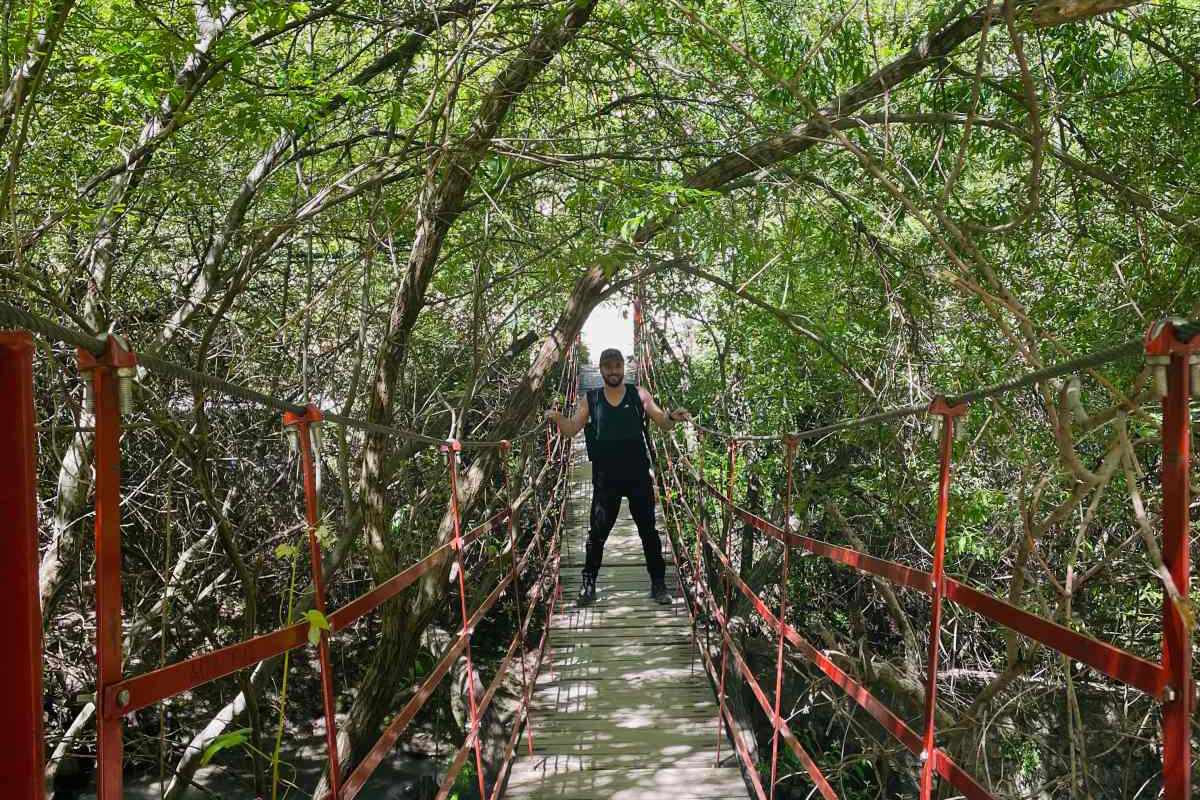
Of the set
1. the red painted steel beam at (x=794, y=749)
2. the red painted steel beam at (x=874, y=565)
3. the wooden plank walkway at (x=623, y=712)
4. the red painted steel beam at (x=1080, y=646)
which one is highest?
the red painted steel beam at (x=874, y=565)

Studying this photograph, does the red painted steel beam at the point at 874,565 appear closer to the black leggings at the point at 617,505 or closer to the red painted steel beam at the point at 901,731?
the red painted steel beam at the point at 901,731

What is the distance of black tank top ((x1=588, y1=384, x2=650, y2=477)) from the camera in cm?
382

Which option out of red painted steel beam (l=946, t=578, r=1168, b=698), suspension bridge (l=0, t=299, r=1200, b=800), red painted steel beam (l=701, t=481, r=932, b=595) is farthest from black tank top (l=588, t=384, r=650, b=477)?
red painted steel beam (l=946, t=578, r=1168, b=698)

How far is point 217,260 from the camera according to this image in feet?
11.3

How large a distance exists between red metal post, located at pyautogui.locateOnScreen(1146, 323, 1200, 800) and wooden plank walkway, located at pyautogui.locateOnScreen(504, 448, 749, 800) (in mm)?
2157

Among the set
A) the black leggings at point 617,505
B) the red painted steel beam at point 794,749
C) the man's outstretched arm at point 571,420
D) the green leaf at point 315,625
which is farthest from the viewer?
the black leggings at point 617,505

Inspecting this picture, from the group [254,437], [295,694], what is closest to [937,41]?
[254,437]

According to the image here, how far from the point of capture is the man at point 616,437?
378cm

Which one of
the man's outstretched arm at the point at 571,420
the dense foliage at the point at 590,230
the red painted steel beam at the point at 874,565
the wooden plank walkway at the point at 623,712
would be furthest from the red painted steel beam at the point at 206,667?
the man's outstretched arm at the point at 571,420

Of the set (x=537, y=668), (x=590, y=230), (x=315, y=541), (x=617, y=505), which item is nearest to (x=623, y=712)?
(x=537, y=668)

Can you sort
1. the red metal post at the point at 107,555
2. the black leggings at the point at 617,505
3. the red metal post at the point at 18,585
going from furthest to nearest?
the black leggings at the point at 617,505 < the red metal post at the point at 107,555 < the red metal post at the point at 18,585

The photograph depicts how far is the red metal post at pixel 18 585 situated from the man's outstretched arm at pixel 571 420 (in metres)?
3.04

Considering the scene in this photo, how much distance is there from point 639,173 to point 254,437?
2.31 meters

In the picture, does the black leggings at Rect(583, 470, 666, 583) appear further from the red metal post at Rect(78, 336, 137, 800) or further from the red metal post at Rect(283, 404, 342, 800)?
the red metal post at Rect(78, 336, 137, 800)
